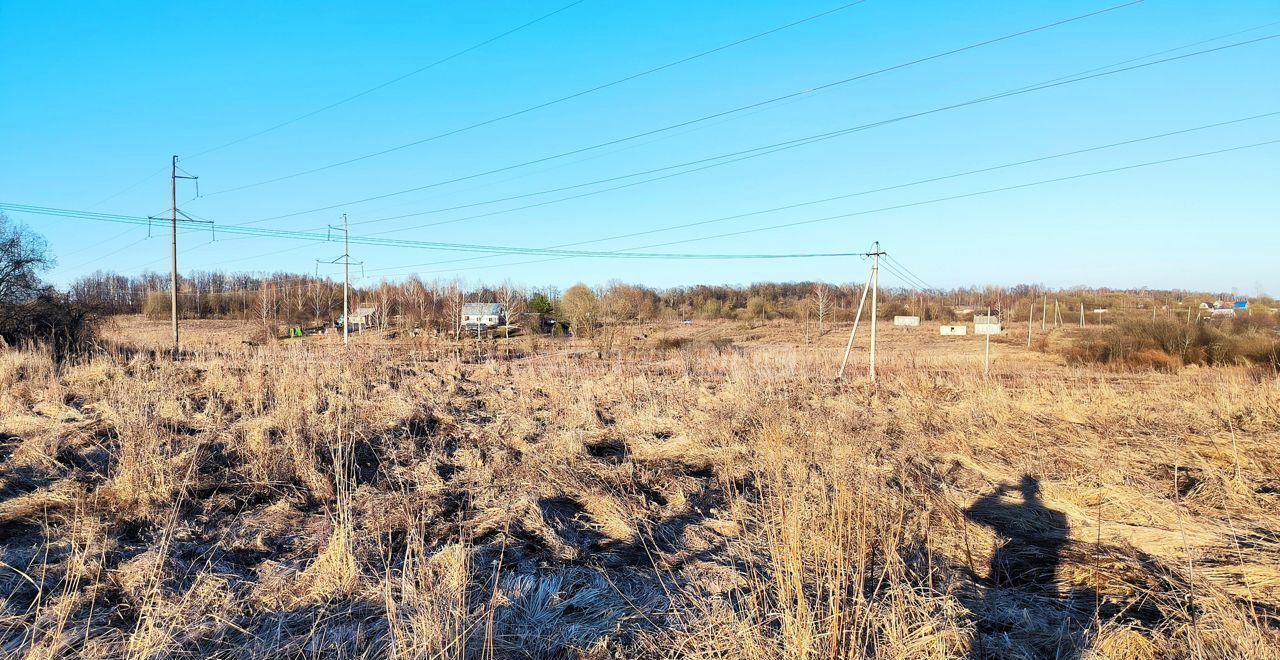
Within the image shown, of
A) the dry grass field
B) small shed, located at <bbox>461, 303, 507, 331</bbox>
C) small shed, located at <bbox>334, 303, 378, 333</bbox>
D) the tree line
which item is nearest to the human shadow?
the dry grass field

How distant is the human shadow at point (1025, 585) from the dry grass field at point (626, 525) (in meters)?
0.02

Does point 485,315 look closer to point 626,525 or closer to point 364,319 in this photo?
point 364,319

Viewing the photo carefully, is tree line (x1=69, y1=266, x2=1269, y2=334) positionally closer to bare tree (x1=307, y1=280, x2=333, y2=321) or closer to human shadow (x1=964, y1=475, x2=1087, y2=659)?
bare tree (x1=307, y1=280, x2=333, y2=321)

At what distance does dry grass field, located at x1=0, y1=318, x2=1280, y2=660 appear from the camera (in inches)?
126

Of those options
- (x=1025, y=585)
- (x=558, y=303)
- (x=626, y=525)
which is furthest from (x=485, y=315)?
(x=1025, y=585)

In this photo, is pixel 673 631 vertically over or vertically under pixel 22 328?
under

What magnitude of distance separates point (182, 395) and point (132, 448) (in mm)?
4418

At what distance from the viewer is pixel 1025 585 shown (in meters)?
4.23

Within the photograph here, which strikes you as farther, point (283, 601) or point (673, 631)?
point (283, 601)

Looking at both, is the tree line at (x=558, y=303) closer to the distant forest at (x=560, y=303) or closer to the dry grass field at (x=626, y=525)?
the distant forest at (x=560, y=303)

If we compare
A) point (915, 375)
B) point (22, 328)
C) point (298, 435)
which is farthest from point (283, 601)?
point (22, 328)

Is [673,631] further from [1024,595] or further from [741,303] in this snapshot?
[741,303]

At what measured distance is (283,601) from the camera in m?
3.76

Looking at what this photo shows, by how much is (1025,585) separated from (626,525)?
2829 mm
